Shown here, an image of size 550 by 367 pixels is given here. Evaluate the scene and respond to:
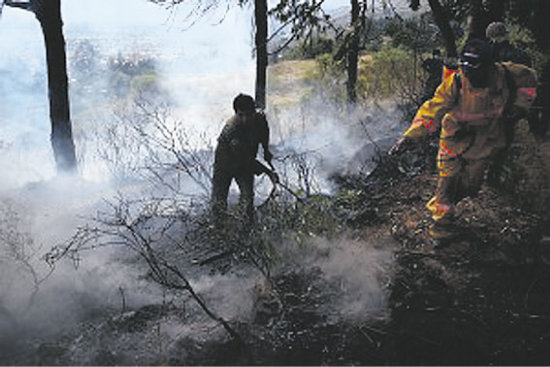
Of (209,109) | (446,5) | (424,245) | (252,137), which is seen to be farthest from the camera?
(209,109)

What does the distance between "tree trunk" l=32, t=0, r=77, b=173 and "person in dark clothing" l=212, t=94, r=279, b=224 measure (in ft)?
12.3

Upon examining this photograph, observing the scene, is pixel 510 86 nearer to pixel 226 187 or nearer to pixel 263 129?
pixel 263 129

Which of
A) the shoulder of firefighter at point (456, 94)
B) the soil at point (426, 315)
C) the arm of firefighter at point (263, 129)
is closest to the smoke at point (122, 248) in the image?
the soil at point (426, 315)

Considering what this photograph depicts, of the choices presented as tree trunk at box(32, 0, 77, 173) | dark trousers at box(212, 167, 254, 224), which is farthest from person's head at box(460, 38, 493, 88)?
tree trunk at box(32, 0, 77, 173)

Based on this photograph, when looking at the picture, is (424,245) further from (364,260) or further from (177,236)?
(177,236)

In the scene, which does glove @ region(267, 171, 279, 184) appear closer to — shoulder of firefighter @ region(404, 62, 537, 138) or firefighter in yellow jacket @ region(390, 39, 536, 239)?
firefighter in yellow jacket @ region(390, 39, 536, 239)

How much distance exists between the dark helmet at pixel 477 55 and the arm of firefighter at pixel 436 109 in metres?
0.20

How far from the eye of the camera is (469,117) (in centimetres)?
352

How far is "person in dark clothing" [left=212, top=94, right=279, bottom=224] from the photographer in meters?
4.52

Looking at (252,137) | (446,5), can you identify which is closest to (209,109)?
(446,5)

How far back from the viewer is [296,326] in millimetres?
3066

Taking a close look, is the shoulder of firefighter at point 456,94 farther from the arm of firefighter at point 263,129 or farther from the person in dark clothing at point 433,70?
the person in dark clothing at point 433,70

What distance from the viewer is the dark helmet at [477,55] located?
3312 mm

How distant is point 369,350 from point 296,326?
1.77 feet
